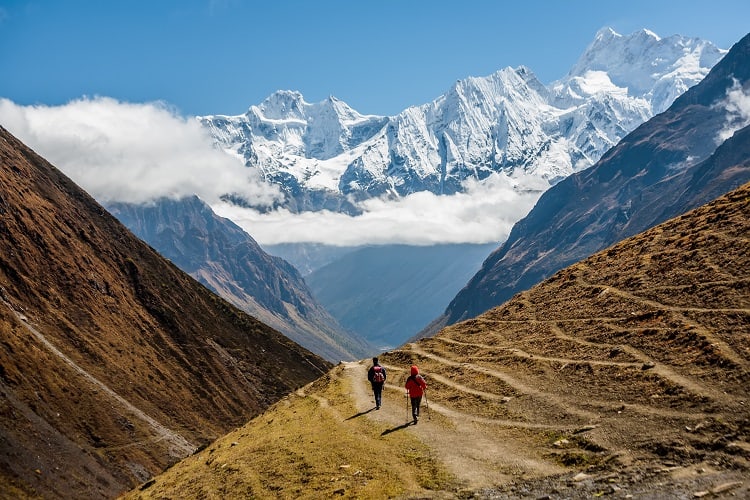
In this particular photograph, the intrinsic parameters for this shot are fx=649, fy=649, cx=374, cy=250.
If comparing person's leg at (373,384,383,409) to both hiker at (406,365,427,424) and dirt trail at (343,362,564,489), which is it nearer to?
dirt trail at (343,362,564,489)

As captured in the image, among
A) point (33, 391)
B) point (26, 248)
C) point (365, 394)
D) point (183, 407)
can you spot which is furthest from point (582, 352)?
point (26, 248)

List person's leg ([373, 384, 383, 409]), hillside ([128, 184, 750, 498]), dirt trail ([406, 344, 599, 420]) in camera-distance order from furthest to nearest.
A: person's leg ([373, 384, 383, 409]) < dirt trail ([406, 344, 599, 420]) < hillside ([128, 184, 750, 498])

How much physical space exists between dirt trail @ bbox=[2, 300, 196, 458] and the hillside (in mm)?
119538

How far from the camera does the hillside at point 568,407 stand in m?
26.2

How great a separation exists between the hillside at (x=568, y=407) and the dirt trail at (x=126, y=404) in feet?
392

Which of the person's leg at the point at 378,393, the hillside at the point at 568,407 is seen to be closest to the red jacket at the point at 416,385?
the hillside at the point at 568,407

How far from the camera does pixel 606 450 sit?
2745 cm

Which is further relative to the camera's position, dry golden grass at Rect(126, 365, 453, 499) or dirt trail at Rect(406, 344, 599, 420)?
dirt trail at Rect(406, 344, 599, 420)

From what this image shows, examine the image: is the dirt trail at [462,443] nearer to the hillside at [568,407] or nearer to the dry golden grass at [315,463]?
the hillside at [568,407]

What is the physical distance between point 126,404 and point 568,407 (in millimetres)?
152989

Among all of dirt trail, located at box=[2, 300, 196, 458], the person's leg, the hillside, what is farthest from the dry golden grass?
dirt trail, located at box=[2, 300, 196, 458]

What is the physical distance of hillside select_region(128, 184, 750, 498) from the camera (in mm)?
26172

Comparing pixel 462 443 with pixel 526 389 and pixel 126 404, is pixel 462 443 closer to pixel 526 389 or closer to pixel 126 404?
pixel 526 389

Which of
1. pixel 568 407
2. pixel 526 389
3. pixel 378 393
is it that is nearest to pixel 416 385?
pixel 378 393
